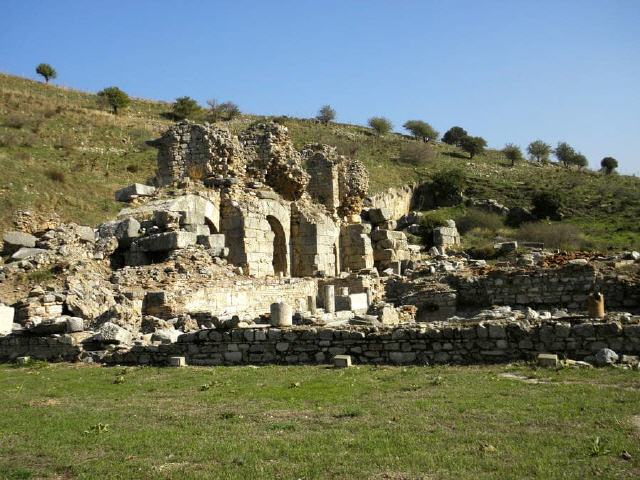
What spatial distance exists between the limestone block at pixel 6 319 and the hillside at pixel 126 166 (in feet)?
56.7

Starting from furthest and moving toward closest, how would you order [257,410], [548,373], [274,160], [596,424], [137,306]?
[274,160]
[137,306]
[548,373]
[257,410]
[596,424]

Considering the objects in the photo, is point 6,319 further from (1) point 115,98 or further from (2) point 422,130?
(2) point 422,130

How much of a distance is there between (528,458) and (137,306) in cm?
1256

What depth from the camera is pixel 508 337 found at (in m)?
10.5

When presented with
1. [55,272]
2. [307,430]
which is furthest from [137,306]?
[307,430]

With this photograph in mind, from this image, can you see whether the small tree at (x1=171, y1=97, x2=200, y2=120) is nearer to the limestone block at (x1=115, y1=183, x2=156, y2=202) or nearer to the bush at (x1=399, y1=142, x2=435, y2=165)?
the bush at (x1=399, y1=142, x2=435, y2=165)

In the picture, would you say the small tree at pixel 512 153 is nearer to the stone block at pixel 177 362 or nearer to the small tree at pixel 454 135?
the small tree at pixel 454 135

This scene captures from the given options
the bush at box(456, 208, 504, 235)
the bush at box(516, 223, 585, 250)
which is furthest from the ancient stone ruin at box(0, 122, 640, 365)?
the bush at box(456, 208, 504, 235)

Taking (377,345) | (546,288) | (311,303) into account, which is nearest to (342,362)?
(377,345)

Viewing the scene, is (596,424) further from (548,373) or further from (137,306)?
(137,306)

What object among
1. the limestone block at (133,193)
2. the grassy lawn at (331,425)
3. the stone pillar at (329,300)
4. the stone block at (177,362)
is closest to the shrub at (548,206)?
the stone pillar at (329,300)

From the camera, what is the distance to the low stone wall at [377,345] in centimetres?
1013

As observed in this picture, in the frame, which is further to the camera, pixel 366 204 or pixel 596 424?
pixel 366 204

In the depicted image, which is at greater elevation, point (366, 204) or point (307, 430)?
point (366, 204)
